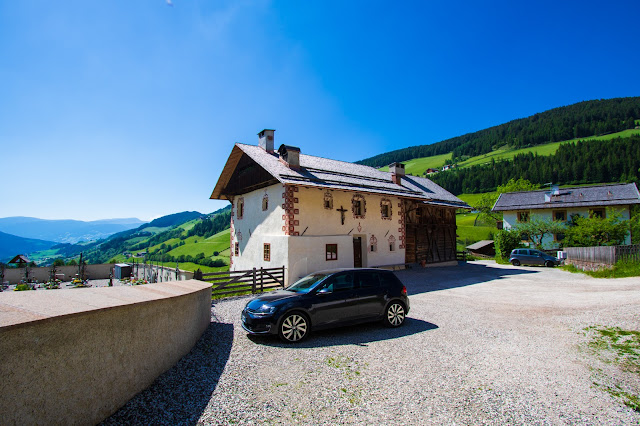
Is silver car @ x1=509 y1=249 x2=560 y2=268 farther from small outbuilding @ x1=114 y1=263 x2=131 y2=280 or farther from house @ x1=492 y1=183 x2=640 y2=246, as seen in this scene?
small outbuilding @ x1=114 y1=263 x2=131 y2=280

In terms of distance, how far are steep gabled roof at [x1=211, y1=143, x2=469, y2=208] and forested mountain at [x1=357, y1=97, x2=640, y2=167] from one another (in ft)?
439

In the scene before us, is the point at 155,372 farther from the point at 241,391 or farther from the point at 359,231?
the point at 359,231

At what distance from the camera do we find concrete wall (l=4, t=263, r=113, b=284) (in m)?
33.0

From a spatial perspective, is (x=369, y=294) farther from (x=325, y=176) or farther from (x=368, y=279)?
(x=325, y=176)

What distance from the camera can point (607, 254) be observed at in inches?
866

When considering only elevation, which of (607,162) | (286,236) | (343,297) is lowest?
(343,297)

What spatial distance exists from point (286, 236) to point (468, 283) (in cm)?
1138

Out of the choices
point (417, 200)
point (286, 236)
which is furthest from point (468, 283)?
point (286, 236)

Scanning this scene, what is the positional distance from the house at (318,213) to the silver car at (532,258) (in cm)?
836

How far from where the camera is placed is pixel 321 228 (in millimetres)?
20359

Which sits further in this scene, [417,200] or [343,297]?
[417,200]

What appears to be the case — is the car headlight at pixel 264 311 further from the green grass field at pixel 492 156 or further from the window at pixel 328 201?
the green grass field at pixel 492 156

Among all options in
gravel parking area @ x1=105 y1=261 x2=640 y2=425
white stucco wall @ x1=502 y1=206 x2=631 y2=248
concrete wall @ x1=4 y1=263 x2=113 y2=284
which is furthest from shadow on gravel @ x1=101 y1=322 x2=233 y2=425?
white stucco wall @ x1=502 y1=206 x2=631 y2=248

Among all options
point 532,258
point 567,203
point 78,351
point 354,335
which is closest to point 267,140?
point 354,335
